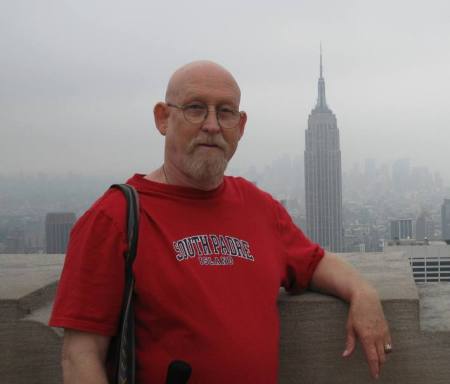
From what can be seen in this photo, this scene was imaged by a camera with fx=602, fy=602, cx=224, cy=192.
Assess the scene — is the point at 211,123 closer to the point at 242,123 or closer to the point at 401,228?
the point at 242,123

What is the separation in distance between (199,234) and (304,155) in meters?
137

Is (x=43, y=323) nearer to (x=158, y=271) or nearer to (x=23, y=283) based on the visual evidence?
(x=23, y=283)

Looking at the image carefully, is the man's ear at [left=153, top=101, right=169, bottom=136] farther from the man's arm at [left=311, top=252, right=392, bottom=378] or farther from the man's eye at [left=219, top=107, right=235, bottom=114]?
the man's arm at [left=311, top=252, right=392, bottom=378]

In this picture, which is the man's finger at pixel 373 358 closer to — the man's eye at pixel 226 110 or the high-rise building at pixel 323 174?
the man's eye at pixel 226 110

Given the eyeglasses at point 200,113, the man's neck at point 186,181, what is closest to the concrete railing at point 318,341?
the man's neck at point 186,181

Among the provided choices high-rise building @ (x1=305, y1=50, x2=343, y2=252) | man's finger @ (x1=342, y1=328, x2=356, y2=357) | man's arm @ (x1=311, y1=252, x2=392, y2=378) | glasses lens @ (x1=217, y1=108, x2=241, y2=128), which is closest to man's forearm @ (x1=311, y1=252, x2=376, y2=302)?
man's arm @ (x1=311, y1=252, x2=392, y2=378)

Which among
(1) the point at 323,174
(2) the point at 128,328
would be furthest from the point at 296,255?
(1) the point at 323,174

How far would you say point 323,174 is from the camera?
129 m

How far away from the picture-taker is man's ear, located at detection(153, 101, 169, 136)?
2480mm

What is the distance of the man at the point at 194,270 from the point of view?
2090mm

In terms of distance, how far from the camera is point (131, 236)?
84.6 inches

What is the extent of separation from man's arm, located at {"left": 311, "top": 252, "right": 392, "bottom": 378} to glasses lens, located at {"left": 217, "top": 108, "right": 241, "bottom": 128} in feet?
2.79

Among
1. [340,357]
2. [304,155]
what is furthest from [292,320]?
[304,155]

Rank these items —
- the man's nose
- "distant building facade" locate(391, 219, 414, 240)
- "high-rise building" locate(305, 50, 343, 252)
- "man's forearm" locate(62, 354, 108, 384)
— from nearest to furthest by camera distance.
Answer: "man's forearm" locate(62, 354, 108, 384), the man's nose, "distant building facade" locate(391, 219, 414, 240), "high-rise building" locate(305, 50, 343, 252)
